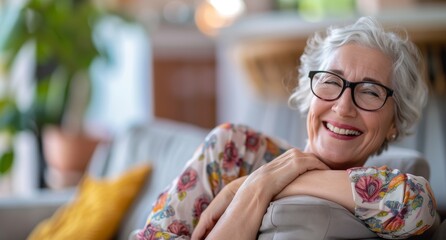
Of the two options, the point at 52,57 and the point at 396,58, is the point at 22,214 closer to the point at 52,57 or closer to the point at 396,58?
the point at 396,58

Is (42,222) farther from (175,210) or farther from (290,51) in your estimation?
(290,51)

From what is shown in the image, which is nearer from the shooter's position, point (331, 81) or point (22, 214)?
point (331, 81)

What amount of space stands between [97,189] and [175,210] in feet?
3.73

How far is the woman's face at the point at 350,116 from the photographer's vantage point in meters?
1.60

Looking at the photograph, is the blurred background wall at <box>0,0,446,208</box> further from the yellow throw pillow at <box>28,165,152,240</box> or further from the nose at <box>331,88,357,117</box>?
the nose at <box>331,88,357,117</box>

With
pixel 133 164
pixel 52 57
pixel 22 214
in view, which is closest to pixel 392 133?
pixel 133 164

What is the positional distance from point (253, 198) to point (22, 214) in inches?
60.5

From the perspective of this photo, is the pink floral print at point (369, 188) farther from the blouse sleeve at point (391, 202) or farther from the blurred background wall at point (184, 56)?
the blurred background wall at point (184, 56)

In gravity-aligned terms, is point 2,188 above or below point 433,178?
below

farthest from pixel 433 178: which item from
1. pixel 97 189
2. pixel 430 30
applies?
pixel 97 189

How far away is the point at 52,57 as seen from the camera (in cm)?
481

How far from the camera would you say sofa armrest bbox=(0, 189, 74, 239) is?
2855 millimetres

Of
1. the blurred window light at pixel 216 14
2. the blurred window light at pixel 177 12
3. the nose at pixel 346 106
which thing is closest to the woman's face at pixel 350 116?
the nose at pixel 346 106

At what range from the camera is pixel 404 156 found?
1.94 meters
